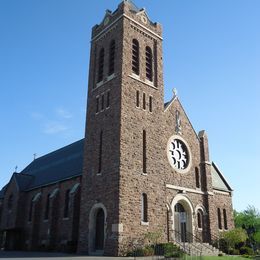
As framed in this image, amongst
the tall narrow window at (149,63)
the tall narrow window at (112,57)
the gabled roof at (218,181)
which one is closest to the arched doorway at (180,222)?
the gabled roof at (218,181)

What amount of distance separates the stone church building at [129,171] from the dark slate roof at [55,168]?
38cm

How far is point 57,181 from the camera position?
3572cm

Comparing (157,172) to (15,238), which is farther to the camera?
(15,238)

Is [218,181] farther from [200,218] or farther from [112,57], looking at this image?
[112,57]

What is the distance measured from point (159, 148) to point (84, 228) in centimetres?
890

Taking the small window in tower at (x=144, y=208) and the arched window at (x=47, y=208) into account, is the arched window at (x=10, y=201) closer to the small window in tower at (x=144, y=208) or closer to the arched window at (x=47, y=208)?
the arched window at (x=47, y=208)

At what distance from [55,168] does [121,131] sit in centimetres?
1817

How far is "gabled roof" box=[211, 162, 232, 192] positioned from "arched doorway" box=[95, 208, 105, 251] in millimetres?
13674

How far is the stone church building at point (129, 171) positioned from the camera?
25453mm

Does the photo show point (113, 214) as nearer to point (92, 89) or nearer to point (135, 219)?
point (135, 219)

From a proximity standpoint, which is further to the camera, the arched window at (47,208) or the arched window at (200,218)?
the arched window at (47,208)

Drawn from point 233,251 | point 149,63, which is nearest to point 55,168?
point 149,63

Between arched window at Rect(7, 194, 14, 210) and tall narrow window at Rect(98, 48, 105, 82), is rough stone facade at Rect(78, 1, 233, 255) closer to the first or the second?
tall narrow window at Rect(98, 48, 105, 82)

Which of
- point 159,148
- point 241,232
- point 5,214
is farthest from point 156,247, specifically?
point 5,214
